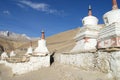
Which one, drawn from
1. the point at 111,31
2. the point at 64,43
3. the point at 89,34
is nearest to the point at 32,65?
the point at 89,34

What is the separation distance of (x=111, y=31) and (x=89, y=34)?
456 centimetres

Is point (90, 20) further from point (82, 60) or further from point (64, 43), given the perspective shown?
point (64, 43)

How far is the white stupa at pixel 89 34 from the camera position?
12.6 meters

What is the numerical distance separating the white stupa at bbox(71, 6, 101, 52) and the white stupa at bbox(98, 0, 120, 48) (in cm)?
309

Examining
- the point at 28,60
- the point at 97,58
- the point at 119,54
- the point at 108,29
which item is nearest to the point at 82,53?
the point at 97,58

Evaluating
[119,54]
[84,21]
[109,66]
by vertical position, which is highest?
[84,21]

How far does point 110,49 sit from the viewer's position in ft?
25.5

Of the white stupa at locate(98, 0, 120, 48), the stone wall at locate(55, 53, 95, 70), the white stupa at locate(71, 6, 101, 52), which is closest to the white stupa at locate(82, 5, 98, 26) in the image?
the white stupa at locate(71, 6, 101, 52)

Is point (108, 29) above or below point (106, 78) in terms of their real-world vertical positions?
above

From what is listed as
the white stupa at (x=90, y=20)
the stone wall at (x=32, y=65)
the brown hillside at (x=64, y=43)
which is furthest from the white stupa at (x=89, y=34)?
the brown hillside at (x=64, y=43)

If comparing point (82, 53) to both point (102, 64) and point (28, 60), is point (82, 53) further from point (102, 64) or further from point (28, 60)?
point (28, 60)

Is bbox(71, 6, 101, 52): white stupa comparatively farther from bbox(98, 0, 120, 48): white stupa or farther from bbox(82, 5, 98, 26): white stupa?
bbox(98, 0, 120, 48): white stupa

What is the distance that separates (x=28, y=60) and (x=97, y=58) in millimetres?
7619

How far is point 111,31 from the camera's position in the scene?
Answer: 321 inches
